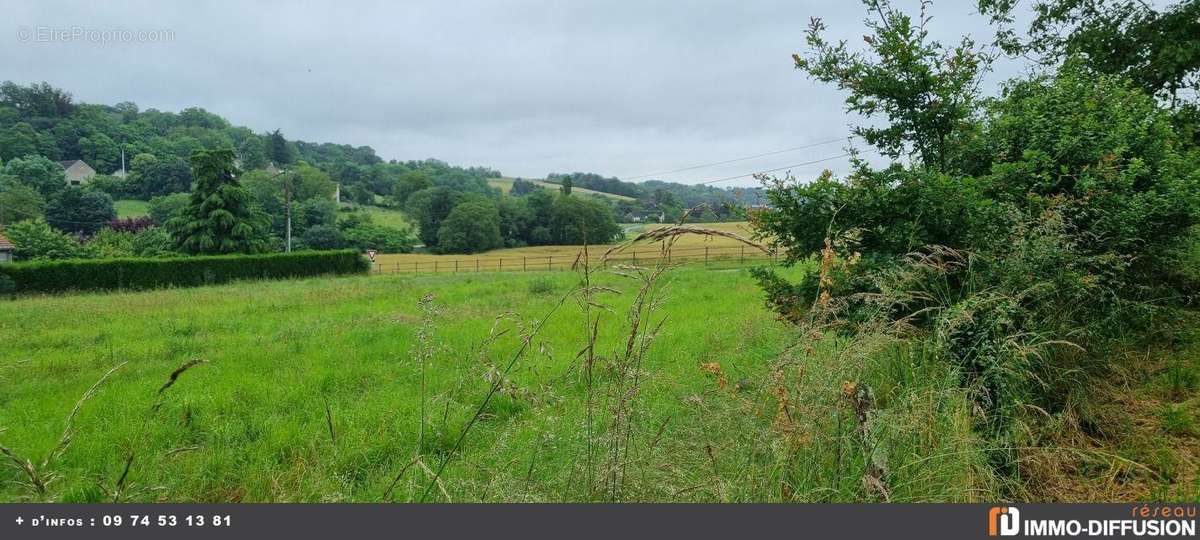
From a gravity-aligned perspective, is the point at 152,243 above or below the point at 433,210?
below

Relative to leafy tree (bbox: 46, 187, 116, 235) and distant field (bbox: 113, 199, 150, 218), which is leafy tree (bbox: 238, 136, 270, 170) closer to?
distant field (bbox: 113, 199, 150, 218)

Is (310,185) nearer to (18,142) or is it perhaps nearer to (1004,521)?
(18,142)

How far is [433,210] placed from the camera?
70.7m

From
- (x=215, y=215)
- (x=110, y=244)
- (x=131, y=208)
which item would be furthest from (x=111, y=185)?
(x=215, y=215)

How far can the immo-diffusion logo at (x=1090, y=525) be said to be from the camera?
7.09ft

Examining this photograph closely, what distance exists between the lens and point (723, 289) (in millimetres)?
17906

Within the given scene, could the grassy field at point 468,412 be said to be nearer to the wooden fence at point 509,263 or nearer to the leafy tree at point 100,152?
the wooden fence at point 509,263

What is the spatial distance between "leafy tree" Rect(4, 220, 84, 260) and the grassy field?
149ft

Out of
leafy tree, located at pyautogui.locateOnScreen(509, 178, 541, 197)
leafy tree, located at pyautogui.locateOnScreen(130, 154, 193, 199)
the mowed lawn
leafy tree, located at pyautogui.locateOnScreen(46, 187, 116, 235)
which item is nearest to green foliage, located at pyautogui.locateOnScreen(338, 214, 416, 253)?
leafy tree, located at pyautogui.locateOnScreen(130, 154, 193, 199)

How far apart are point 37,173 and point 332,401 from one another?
79967 mm

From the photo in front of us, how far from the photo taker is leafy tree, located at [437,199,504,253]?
206 ft

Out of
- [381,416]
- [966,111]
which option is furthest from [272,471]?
[966,111]

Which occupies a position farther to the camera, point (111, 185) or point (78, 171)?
point (111, 185)

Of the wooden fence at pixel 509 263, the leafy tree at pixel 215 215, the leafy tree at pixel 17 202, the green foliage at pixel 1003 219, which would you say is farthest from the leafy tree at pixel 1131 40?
the leafy tree at pixel 17 202
